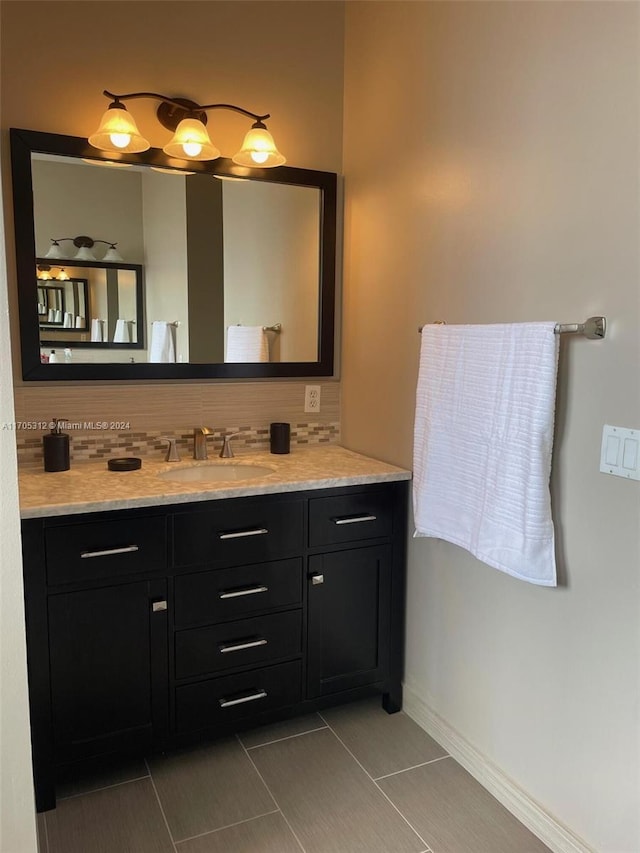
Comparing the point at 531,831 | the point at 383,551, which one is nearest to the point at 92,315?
the point at 383,551

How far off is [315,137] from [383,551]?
1630mm

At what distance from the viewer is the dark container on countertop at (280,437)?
2.54m

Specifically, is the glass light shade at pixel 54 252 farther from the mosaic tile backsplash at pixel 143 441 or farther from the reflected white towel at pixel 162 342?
the mosaic tile backsplash at pixel 143 441

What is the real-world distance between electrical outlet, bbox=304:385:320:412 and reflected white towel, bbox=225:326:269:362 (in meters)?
0.23

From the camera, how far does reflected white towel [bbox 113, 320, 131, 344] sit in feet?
7.52

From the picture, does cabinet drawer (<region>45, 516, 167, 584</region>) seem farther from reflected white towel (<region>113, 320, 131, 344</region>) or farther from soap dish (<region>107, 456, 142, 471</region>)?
reflected white towel (<region>113, 320, 131, 344</region>)

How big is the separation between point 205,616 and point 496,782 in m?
1.00

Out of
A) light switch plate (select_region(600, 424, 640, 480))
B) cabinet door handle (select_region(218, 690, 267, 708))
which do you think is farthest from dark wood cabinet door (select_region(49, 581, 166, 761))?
light switch plate (select_region(600, 424, 640, 480))

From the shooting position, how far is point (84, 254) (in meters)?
2.21

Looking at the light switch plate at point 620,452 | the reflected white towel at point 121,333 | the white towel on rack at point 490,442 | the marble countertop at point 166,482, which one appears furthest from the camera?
the reflected white towel at point 121,333

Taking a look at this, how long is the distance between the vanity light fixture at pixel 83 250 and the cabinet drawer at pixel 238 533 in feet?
3.18

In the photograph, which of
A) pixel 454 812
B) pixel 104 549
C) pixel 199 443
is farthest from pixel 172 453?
pixel 454 812

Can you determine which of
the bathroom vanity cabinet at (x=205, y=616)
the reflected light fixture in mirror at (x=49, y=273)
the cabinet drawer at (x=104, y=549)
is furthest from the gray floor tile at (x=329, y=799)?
the reflected light fixture in mirror at (x=49, y=273)

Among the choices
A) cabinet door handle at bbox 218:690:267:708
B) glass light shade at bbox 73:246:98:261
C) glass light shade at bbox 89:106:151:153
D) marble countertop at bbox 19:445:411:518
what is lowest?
cabinet door handle at bbox 218:690:267:708
